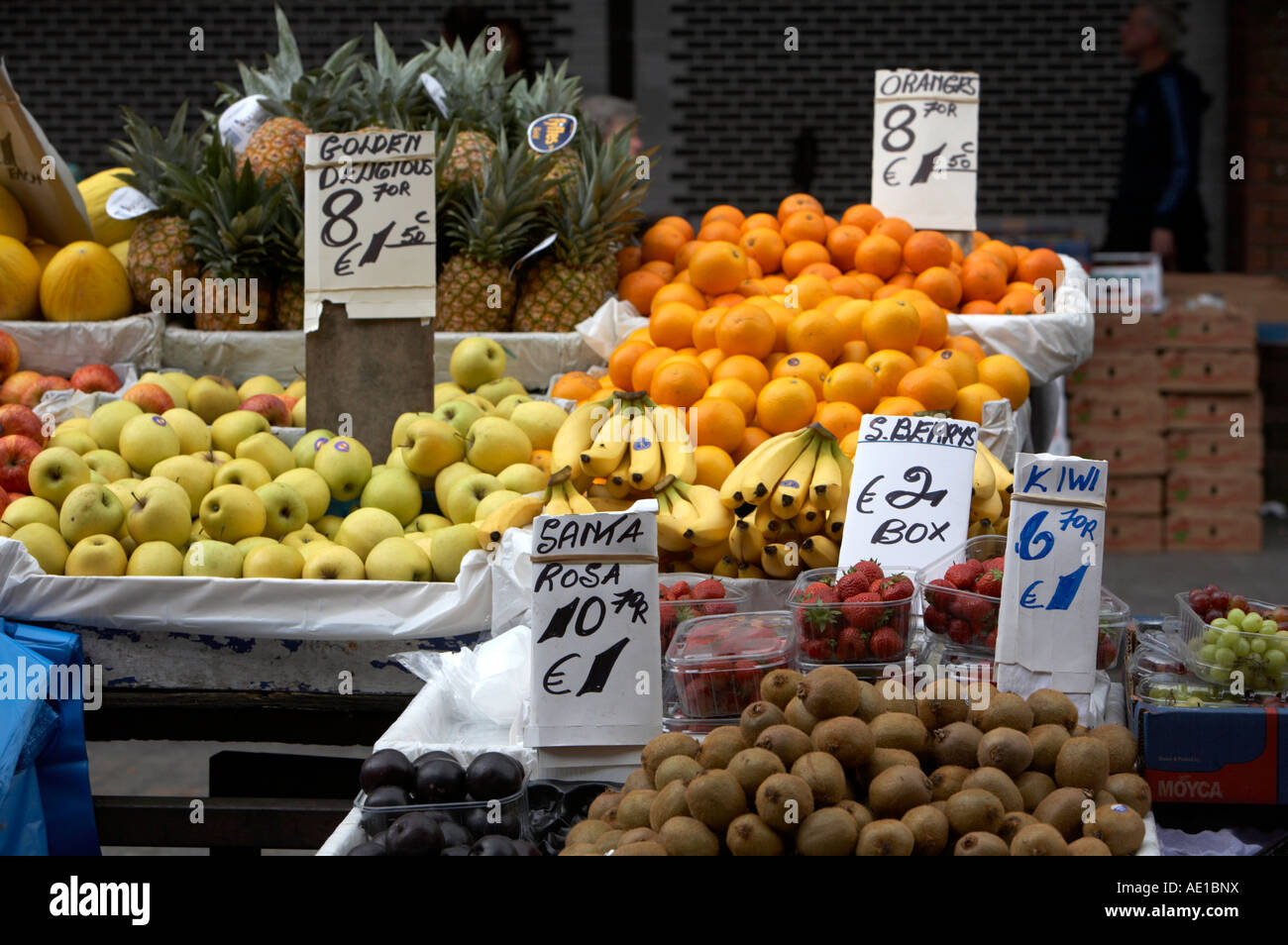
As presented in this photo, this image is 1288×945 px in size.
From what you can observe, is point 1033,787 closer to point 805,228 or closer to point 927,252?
point 927,252

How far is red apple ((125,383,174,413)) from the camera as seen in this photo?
3.14 meters

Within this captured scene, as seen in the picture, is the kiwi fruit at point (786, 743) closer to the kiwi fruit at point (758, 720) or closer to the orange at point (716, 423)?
the kiwi fruit at point (758, 720)

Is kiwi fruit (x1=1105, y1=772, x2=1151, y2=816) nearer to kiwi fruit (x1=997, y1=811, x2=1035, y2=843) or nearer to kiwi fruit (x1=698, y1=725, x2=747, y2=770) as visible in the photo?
kiwi fruit (x1=997, y1=811, x2=1035, y2=843)

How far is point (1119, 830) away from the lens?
4.86ft

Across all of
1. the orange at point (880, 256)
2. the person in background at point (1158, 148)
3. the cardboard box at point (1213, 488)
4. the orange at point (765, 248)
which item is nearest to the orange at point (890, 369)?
the orange at point (880, 256)

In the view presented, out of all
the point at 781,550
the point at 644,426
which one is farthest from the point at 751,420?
the point at 781,550

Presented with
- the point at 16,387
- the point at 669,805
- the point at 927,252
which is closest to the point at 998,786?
the point at 669,805

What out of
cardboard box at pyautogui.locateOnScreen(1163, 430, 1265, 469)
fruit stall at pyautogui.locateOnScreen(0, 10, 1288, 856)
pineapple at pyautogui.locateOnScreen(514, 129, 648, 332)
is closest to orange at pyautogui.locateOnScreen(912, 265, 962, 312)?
fruit stall at pyautogui.locateOnScreen(0, 10, 1288, 856)

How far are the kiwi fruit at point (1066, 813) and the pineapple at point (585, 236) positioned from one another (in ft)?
8.00

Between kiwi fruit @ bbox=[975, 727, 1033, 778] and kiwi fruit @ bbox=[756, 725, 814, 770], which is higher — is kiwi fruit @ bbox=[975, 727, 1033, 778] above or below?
below

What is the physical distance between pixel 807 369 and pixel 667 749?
145 cm

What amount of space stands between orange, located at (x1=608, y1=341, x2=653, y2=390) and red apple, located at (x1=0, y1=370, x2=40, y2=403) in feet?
5.26

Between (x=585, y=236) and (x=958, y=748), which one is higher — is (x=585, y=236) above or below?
above
